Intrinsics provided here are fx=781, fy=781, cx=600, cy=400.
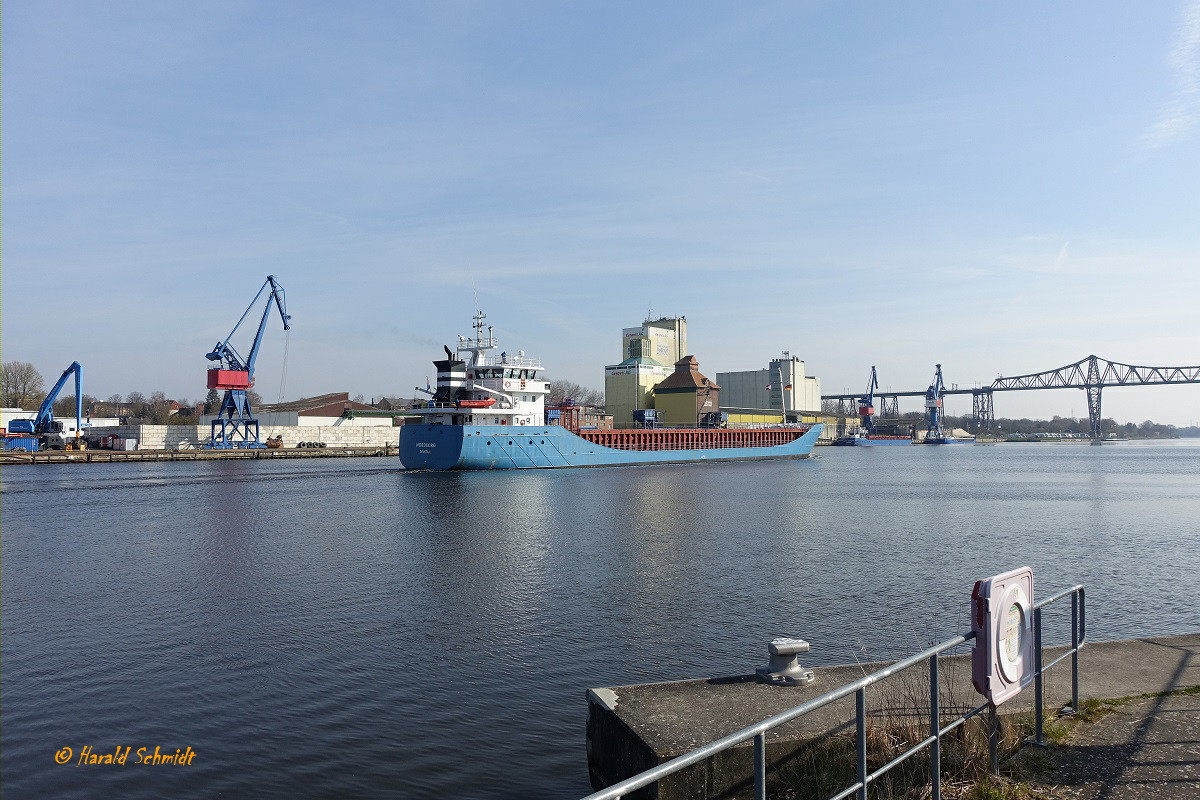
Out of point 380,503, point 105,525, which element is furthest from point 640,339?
point 105,525

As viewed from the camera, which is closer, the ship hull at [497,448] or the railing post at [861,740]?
the railing post at [861,740]

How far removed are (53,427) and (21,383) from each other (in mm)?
35015

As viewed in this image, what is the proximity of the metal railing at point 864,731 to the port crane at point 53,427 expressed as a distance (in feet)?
269

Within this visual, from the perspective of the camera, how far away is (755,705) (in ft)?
22.7

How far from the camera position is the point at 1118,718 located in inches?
255

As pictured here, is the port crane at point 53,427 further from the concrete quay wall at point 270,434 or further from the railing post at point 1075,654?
the railing post at point 1075,654

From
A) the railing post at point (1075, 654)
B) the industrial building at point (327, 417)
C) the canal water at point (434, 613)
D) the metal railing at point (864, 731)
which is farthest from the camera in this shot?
the industrial building at point (327, 417)

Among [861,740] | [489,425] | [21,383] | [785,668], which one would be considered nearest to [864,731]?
[861,740]

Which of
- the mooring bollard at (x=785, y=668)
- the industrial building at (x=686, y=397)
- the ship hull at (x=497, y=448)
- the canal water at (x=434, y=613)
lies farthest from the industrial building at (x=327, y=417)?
the mooring bollard at (x=785, y=668)

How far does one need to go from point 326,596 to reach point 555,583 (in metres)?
4.59

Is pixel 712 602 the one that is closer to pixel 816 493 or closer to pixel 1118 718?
pixel 1118 718

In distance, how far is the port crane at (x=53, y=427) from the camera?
7312cm

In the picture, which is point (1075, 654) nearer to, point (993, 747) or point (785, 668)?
point (993, 747)

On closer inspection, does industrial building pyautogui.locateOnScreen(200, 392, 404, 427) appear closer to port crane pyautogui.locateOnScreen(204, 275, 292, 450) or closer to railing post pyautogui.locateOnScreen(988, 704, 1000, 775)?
port crane pyautogui.locateOnScreen(204, 275, 292, 450)
